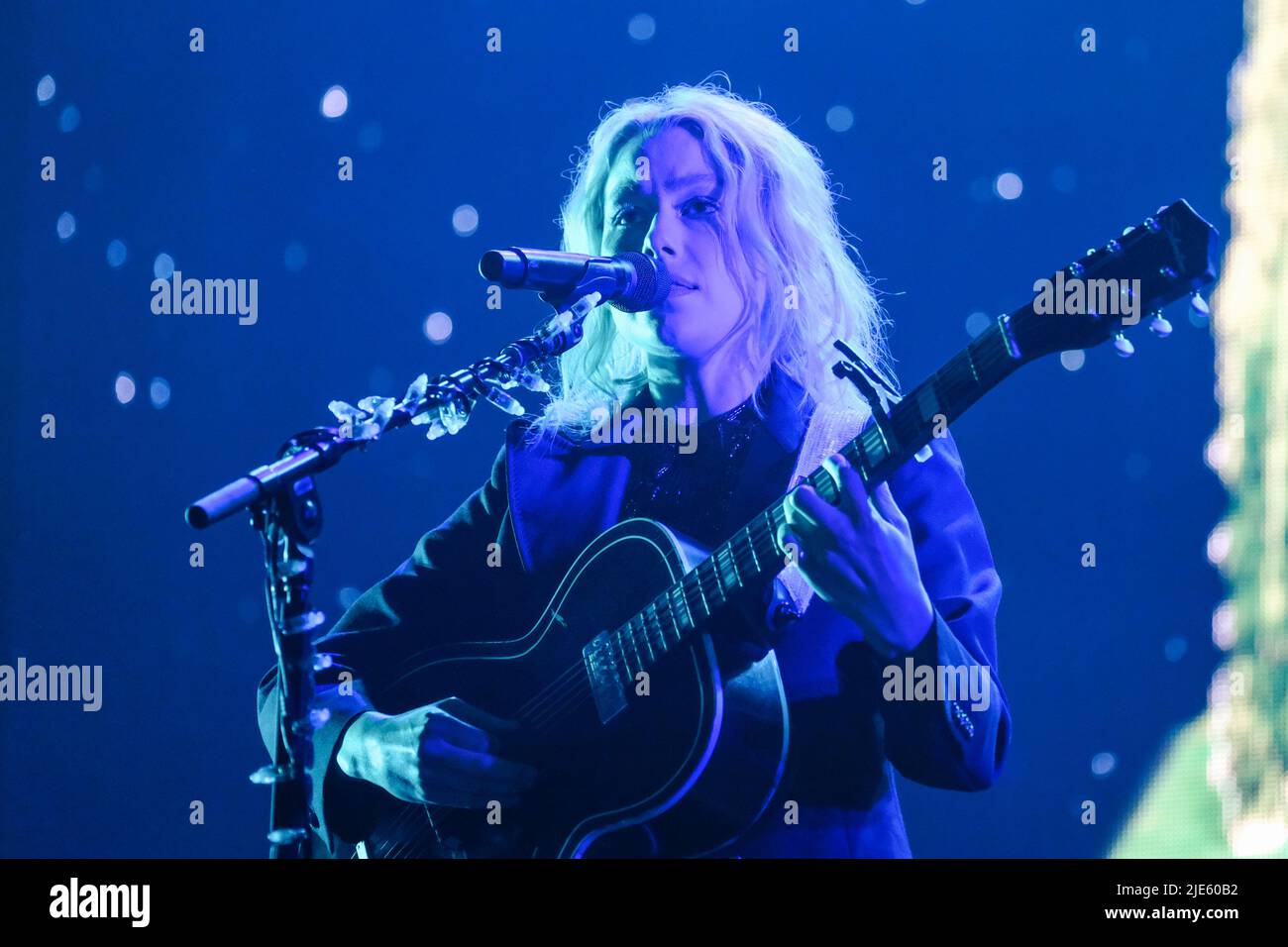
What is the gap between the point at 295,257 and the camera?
246 centimetres

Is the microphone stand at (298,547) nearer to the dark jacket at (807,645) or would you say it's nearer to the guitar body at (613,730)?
the dark jacket at (807,645)

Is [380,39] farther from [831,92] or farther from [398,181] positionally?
[831,92]

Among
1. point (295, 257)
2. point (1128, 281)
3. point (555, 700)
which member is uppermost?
point (295, 257)

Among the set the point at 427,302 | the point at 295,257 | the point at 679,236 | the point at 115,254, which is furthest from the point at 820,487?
the point at 115,254

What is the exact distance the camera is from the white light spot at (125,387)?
256 centimetres

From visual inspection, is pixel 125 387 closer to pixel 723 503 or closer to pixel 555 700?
pixel 555 700

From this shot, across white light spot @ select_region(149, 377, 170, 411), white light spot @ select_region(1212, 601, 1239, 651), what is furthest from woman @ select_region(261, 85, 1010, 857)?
white light spot @ select_region(149, 377, 170, 411)

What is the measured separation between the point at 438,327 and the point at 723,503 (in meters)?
0.66

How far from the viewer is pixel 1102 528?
2.09 meters

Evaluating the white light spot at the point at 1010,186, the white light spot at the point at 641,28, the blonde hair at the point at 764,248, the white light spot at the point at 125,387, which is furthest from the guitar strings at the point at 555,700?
the white light spot at the point at 125,387

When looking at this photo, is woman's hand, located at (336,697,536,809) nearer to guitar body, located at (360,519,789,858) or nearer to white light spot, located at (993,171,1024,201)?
guitar body, located at (360,519,789,858)

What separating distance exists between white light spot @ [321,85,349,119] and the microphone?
2.52 ft

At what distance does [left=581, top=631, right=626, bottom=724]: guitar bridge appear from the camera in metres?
2.06

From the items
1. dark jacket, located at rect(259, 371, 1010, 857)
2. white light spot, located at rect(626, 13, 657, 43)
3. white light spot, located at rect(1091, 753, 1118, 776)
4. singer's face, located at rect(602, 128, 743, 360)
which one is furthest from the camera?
white light spot, located at rect(626, 13, 657, 43)
